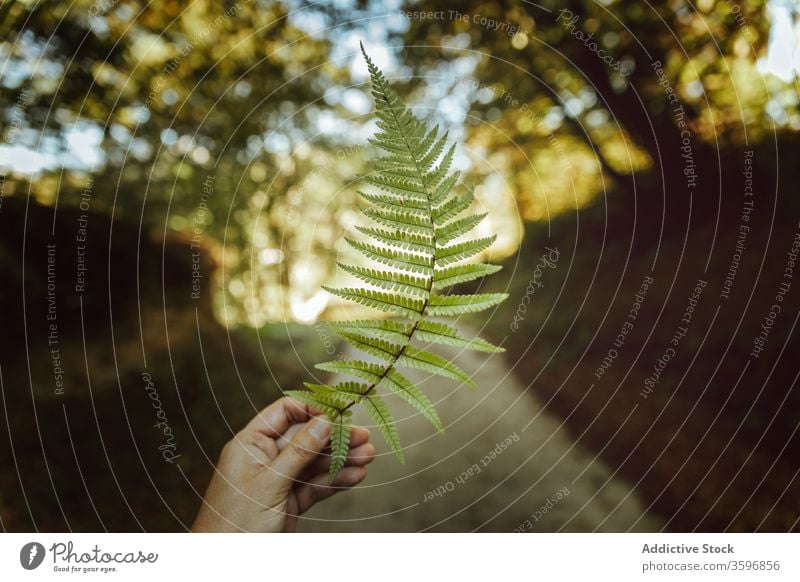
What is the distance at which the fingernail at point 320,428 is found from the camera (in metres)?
1.19

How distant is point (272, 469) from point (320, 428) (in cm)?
18

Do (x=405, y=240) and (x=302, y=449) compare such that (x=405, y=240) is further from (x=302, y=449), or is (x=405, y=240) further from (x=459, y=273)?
(x=302, y=449)

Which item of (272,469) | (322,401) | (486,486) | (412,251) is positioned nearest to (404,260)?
(412,251)

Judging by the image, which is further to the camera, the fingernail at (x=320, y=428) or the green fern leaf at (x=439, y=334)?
the fingernail at (x=320, y=428)

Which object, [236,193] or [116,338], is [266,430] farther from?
[236,193]

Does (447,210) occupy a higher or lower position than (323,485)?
higher

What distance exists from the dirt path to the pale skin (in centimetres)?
72

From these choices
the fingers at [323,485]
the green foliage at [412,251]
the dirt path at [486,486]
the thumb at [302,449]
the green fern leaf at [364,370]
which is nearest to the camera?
the green foliage at [412,251]

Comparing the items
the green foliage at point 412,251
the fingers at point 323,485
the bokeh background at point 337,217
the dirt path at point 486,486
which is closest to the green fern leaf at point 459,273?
the green foliage at point 412,251

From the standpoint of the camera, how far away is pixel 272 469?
122cm

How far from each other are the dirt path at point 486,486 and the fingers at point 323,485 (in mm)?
617

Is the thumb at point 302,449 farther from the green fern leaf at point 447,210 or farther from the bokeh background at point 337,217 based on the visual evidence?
the green fern leaf at point 447,210
